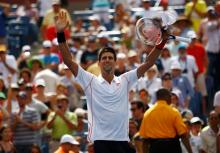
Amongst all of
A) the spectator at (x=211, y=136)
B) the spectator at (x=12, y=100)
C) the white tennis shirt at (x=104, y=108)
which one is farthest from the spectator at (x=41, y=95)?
the white tennis shirt at (x=104, y=108)

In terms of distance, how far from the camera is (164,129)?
14.4 m

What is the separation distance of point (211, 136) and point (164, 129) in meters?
1.38

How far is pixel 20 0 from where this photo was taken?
28781 millimetres

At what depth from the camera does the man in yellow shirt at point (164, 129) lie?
14289 millimetres

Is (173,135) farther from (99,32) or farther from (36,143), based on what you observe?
(99,32)

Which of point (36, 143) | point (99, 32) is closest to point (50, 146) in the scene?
point (36, 143)

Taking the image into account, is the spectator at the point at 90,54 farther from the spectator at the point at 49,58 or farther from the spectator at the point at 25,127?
the spectator at the point at 25,127

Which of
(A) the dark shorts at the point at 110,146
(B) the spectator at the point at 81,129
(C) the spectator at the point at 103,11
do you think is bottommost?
(B) the spectator at the point at 81,129

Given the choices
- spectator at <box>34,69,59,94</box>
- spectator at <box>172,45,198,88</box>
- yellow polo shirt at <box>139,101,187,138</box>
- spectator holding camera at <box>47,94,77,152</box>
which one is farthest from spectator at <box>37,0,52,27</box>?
yellow polo shirt at <box>139,101,187,138</box>

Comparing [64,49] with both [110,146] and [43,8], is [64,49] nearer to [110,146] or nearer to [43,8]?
[110,146]

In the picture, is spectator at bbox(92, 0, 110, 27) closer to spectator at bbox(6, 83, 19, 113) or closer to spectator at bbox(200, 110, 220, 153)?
spectator at bbox(6, 83, 19, 113)

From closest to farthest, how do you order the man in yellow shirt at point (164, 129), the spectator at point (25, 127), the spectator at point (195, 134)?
the man in yellow shirt at point (164, 129) < the spectator at point (195, 134) < the spectator at point (25, 127)

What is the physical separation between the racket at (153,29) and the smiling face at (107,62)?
2.01ft

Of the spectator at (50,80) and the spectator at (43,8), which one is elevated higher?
the spectator at (43,8)
